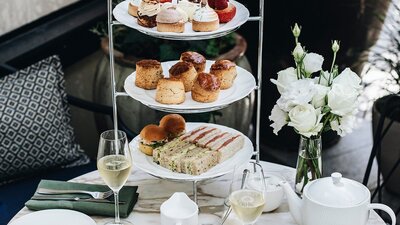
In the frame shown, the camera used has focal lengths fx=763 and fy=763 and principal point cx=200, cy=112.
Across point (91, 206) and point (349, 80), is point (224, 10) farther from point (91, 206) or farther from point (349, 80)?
point (91, 206)

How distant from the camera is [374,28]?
3779 millimetres

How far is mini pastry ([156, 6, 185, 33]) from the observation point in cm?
202

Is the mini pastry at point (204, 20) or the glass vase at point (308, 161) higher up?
the mini pastry at point (204, 20)

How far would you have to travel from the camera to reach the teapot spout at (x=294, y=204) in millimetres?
2008

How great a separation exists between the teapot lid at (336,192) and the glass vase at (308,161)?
15 centimetres

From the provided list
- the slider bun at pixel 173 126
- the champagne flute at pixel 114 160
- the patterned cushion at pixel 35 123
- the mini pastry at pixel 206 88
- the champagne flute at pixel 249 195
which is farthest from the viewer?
the patterned cushion at pixel 35 123

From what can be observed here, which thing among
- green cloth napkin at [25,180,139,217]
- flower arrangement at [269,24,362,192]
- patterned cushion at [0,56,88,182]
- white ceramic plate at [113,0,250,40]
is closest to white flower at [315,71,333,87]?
flower arrangement at [269,24,362,192]

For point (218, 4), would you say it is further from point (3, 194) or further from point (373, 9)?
point (373, 9)

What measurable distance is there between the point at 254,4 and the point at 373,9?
58cm

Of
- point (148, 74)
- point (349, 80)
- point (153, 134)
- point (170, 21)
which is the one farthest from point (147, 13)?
point (349, 80)

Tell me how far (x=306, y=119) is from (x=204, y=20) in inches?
14.7

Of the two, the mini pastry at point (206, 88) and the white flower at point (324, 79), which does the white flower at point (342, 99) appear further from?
the mini pastry at point (206, 88)

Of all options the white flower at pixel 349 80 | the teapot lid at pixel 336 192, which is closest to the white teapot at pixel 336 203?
the teapot lid at pixel 336 192

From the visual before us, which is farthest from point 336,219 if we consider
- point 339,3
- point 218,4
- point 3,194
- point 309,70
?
point 339,3
